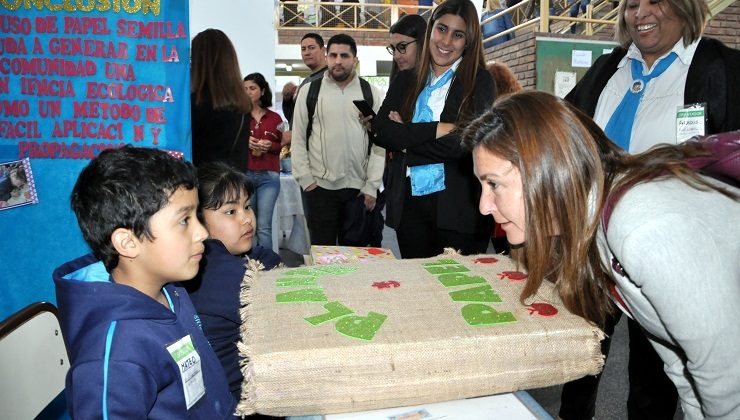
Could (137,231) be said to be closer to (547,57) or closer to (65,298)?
(65,298)

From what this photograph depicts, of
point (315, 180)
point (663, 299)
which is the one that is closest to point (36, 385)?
point (663, 299)

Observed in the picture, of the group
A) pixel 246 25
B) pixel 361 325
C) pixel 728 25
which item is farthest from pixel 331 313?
pixel 728 25

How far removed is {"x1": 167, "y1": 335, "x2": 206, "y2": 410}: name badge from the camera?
3.88 ft

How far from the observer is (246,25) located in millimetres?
4602

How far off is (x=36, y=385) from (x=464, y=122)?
1.63 m

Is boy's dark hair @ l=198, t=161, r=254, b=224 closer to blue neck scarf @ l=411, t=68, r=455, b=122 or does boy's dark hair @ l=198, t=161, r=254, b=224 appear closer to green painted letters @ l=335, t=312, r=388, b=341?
blue neck scarf @ l=411, t=68, r=455, b=122

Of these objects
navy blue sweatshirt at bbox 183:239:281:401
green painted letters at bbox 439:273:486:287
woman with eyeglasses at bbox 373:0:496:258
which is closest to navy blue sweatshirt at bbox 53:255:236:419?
navy blue sweatshirt at bbox 183:239:281:401

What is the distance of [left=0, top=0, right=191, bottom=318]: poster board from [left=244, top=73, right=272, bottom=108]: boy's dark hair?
1985 millimetres

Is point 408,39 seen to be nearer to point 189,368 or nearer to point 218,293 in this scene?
point 218,293

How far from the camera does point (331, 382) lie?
90 centimetres

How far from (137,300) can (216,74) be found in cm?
201

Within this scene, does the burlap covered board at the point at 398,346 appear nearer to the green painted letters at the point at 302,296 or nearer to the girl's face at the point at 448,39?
the green painted letters at the point at 302,296

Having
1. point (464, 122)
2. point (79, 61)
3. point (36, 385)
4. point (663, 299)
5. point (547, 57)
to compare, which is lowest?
point (36, 385)

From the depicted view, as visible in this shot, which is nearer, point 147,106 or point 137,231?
point 137,231
